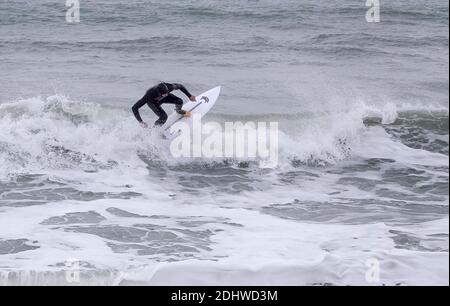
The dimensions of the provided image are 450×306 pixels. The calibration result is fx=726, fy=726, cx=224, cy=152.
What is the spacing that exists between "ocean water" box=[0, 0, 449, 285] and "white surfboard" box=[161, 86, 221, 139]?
0.26 metres

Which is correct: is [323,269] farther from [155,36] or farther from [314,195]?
[155,36]

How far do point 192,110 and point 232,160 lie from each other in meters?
1.44

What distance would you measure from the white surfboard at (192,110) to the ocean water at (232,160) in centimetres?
26

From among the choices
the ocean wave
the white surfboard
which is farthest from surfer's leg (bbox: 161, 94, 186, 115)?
the ocean wave

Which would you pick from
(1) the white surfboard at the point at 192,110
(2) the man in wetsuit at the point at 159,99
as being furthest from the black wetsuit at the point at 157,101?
(1) the white surfboard at the point at 192,110

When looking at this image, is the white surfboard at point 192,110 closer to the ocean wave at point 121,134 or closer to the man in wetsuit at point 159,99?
the man in wetsuit at point 159,99

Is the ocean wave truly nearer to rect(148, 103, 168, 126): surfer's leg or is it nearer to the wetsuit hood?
rect(148, 103, 168, 126): surfer's leg

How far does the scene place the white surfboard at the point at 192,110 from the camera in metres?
13.1

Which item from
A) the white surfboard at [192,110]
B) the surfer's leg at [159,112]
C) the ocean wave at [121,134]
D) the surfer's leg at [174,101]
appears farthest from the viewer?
the white surfboard at [192,110]

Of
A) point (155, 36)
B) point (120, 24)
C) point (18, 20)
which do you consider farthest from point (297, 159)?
point (18, 20)

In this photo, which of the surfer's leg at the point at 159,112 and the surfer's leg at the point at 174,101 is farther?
the surfer's leg at the point at 174,101

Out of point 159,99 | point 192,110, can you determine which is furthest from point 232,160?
point 159,99

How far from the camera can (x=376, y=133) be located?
13.9 m

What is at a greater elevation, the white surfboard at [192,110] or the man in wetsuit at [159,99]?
the man in wetsuit at [159,99]
